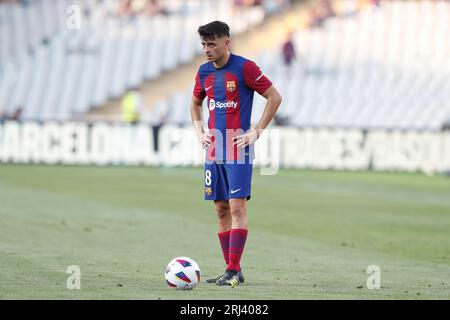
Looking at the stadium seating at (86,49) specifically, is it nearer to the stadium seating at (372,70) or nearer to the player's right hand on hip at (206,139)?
the stadium seating at (372,70)

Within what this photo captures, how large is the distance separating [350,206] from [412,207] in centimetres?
116

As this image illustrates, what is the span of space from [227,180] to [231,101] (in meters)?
0.71

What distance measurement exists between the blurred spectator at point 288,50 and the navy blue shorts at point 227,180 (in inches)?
1096

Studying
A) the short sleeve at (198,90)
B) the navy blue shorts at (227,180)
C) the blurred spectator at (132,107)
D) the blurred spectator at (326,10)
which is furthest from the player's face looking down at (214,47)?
the blurred spectator at (326,10)

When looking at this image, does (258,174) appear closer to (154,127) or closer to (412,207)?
(154,127)

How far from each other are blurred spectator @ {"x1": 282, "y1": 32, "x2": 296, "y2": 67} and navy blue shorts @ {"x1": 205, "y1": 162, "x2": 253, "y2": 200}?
27.8 meters

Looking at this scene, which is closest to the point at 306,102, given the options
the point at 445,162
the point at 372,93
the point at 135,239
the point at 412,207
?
the point at 372,93

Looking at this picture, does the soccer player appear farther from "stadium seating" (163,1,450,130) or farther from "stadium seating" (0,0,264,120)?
"stadium seating" (163,1,450,130)

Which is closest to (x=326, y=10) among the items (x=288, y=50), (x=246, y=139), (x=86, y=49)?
(x=288, y=50)

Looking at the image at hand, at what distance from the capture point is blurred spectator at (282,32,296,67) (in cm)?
3784

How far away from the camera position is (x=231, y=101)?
1018cm

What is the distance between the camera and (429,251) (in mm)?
13719

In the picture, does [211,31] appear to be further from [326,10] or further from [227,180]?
[326,10]

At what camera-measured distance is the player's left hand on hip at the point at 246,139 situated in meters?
10.0
